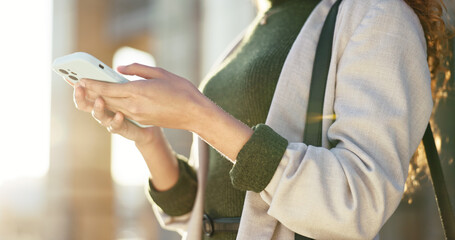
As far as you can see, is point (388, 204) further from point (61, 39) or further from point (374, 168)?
point (61, 39)

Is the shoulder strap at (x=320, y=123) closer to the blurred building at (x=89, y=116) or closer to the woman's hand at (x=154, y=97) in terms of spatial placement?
the woman's hand at (x=154, y=97)

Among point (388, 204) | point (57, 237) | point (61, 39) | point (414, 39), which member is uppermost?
point (414, 39)

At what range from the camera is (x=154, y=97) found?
43.9 inches

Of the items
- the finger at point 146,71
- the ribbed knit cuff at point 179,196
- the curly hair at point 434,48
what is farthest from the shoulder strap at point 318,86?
the ribbed knit cuff at point 179,196

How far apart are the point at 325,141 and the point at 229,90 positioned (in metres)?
0.38

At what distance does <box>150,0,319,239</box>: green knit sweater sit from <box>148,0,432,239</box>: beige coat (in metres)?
0.12

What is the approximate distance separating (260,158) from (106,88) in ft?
1.20

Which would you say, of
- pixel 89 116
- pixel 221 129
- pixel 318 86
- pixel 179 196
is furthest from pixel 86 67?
pixel 89 116

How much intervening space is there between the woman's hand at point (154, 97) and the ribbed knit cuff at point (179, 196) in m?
0.61

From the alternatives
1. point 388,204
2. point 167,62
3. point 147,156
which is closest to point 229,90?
point 147,156

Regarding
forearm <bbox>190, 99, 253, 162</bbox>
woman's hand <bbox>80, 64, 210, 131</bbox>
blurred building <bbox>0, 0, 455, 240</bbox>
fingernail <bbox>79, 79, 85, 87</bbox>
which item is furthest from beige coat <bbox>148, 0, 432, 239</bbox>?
blurred building <bbox>0, 0, 455, 240</bbox>

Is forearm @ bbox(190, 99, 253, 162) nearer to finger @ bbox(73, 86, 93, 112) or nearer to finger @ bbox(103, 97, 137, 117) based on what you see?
finger @ bbox(103, 97, 137, 117)

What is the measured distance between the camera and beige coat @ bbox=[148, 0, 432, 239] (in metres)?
1.12

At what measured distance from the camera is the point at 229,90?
1.53m
